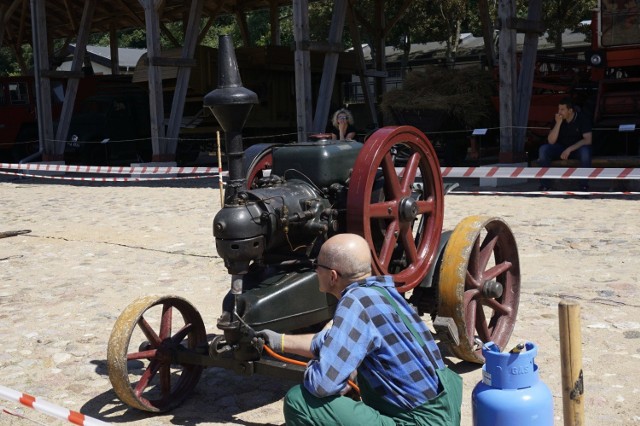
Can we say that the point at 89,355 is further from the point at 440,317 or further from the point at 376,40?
the point at 376,40

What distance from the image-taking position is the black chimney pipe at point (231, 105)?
3.71m

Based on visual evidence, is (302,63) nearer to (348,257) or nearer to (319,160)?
(319,160)

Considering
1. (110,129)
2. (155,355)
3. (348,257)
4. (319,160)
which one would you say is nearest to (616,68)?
(319,160)

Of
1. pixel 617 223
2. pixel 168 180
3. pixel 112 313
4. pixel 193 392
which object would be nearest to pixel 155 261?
pixel 112 313

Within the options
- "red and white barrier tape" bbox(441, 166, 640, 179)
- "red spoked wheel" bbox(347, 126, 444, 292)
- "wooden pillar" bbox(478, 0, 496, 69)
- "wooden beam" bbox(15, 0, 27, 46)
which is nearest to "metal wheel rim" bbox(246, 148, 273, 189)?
"red spoked wheel" bbox(347, 126, 444, 292)

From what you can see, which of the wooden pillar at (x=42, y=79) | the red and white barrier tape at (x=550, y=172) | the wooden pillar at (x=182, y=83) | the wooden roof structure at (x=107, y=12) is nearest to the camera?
the red and white barrier tape at (x=550, y=172)

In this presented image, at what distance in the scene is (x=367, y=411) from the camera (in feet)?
9.01

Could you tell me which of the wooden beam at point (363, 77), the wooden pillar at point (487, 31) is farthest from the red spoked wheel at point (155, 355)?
the wooden beam at point (363, 77)

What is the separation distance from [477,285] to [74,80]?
1592 cm

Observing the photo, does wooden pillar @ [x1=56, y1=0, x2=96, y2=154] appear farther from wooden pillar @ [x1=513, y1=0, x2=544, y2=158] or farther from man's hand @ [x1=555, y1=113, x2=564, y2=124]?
man's hand @ [x1=555, y1=113, x2=564, y2=124]

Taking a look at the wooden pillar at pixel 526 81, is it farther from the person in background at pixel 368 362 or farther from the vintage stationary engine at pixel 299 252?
the person in background at pixel 368 362

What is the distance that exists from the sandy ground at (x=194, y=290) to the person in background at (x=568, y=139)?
39.5 inches

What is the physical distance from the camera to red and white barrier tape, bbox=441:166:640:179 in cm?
1016

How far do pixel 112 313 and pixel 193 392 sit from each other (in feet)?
5.91
